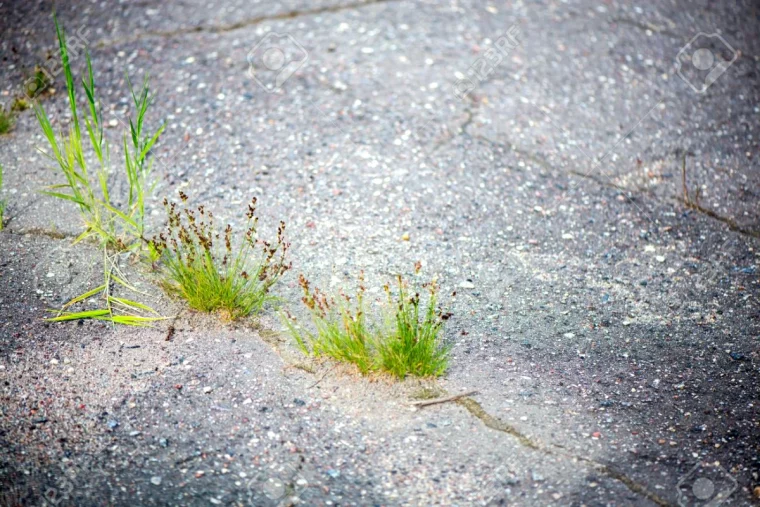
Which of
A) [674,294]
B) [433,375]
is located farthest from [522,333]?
[674,294]

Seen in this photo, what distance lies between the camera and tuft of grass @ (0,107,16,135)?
400cm

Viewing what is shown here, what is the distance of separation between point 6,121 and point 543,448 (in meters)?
3.47

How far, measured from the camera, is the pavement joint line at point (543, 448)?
2.38m

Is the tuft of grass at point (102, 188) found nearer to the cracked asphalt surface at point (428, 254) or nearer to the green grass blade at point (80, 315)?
the cracked asphalt surface at point (428, 254)

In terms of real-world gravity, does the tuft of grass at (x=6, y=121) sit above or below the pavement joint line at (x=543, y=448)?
above

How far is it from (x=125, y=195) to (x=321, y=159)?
3.51 ft

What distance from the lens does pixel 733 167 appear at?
418 cm

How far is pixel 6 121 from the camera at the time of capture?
158 inches

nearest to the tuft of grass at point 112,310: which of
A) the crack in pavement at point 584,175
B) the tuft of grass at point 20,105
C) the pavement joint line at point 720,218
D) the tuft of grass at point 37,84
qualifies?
the tuft of grass at point 20,105

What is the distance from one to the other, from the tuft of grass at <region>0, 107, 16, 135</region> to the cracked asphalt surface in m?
0.07

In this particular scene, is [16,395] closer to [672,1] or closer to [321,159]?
[321,159]

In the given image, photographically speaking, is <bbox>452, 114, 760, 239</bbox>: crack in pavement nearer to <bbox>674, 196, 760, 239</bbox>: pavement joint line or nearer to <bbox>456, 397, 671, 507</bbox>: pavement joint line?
<bbox>674, 196, 760, 239</bbox>: pavement joint line

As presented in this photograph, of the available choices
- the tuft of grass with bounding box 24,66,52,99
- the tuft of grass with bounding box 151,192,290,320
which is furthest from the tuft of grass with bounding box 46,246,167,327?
the tuft of grass with bounding box 24,66,52,99

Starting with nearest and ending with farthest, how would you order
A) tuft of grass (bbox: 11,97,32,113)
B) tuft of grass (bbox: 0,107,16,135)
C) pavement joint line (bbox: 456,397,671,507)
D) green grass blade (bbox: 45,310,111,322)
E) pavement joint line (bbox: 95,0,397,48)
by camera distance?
pavement joint line (bbox: 456,397,671,507) < green grass blade (bbox: 45,310,111,322) < tuft of grass (bbox: 0,107,16,135) < tuft of grass (bbox: 11,97,32,113) < pavement joint line (bbox: 95,0,397,48)
